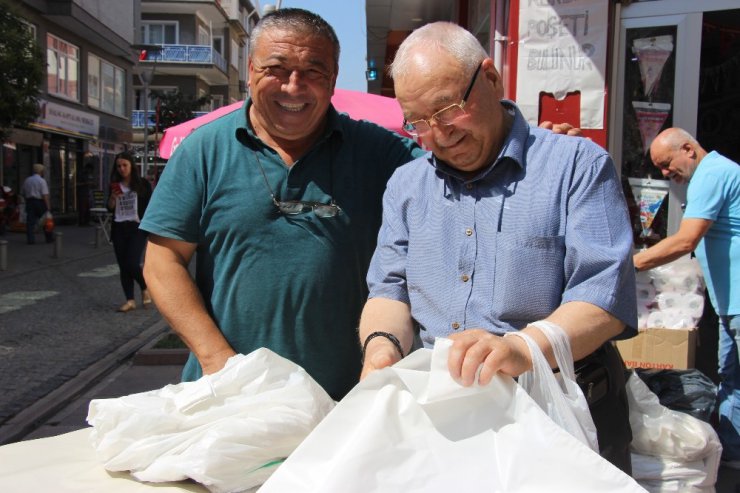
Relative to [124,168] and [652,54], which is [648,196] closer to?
[652,54]

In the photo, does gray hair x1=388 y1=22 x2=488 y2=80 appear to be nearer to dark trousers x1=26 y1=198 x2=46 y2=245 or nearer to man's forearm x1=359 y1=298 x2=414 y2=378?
man's forearm x1=359 y1=298 x2=414 y2=378

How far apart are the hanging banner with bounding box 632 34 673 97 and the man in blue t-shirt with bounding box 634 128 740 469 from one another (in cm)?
46

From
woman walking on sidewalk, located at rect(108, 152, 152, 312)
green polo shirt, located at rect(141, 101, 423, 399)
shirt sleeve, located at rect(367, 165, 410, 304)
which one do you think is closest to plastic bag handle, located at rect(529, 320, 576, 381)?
shirt sleeve, located at rect(367, 165, 410, 304)

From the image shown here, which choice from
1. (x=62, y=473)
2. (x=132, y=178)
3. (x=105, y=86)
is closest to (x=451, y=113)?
(x=62, y=473)

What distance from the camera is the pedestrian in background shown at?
1772 centimetres

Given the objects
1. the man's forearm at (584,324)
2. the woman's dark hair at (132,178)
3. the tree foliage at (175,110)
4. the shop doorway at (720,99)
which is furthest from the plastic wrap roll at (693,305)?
the tree foliage at (175,110)

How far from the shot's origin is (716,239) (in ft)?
14.0

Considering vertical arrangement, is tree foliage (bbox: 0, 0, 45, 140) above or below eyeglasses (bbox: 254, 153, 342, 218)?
above

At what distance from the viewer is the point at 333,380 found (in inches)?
99.7

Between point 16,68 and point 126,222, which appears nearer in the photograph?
point 126,222

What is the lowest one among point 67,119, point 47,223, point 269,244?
point 47,223

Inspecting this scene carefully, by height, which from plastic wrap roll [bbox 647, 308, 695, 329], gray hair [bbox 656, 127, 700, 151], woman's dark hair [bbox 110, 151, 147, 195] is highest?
gray hair [bbox 656, 127, 700, 151]

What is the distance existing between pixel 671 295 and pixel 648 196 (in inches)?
31.3

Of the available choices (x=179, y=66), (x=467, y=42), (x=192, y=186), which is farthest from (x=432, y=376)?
(x=179, y=66)
